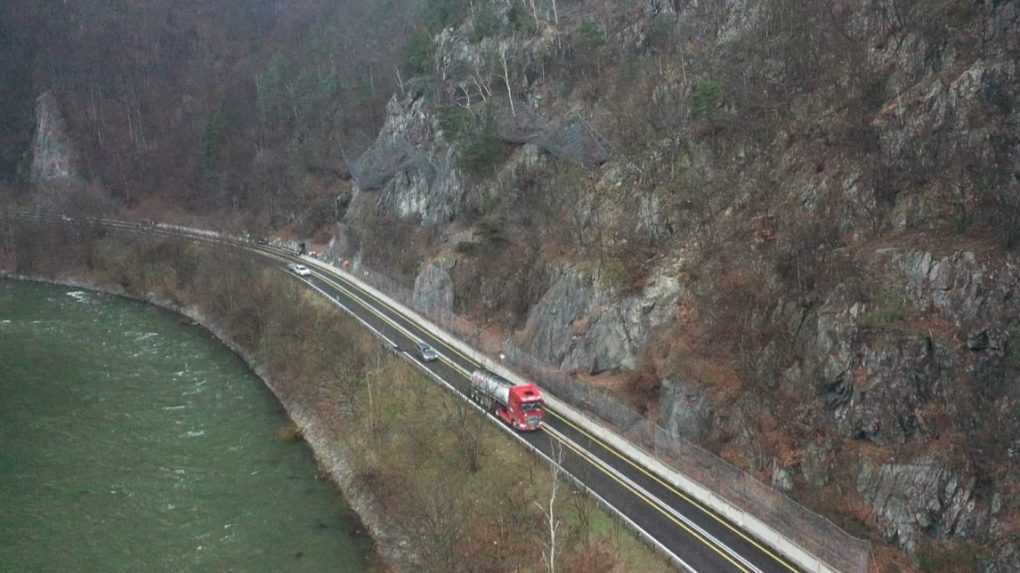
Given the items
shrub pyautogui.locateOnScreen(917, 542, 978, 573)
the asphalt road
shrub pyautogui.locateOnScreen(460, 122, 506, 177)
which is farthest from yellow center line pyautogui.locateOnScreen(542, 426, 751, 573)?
shrub pyautogui.locateOnScreen(460, 122, 506, 177)

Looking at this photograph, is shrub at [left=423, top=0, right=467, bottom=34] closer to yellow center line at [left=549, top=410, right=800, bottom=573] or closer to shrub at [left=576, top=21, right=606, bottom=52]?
shrub at [left=576, top=21, right=606, bottom=52]

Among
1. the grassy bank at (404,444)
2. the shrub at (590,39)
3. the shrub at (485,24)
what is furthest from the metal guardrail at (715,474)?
the shrub at (485,24)

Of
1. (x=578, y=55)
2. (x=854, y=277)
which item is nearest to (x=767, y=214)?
(x=854, y=277)

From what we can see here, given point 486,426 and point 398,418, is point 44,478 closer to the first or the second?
point 398,418

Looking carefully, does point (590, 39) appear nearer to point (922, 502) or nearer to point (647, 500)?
point (647, 500)

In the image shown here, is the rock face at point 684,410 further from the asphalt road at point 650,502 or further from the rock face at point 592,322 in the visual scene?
the rock face at point 592,322
